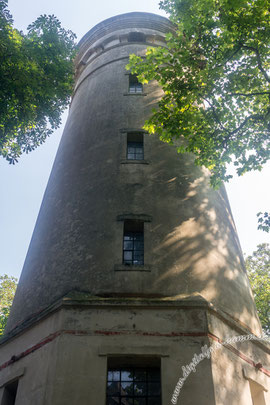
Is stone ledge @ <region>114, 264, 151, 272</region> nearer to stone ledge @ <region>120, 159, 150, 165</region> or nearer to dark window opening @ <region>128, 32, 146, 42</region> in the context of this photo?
stone ledge @ <region>120, 159, 150, 165</region>

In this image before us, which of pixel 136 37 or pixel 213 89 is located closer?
pixel 213 89

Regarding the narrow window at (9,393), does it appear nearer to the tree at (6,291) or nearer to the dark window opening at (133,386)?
the dark window opening at (133,386)

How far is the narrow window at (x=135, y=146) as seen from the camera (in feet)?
45.3

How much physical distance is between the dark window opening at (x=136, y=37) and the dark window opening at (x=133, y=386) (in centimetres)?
1825

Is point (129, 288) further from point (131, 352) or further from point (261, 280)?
point (261, 280)

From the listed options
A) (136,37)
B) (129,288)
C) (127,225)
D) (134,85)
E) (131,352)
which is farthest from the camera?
(136,37)

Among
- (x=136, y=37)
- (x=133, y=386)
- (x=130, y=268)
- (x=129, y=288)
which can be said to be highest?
(x=136, y=37)

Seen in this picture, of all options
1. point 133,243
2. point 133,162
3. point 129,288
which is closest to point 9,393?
point 129,288

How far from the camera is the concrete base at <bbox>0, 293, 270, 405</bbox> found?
7915 mm

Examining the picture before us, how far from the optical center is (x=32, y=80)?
1182 centimetres

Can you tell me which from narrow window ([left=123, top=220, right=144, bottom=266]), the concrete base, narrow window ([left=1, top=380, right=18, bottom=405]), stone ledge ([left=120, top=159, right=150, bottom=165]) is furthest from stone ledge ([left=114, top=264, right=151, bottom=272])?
stone ledge ([left=120, top=159, right=150, bottom=165])

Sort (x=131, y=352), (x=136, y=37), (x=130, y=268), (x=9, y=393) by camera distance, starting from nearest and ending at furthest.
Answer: (x=131, y=352), (x=9, y=393), (x=130, y=268), (x=136, y=37)

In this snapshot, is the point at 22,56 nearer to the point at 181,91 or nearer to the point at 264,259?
the point at 181,91

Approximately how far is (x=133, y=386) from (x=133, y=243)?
4042mm
